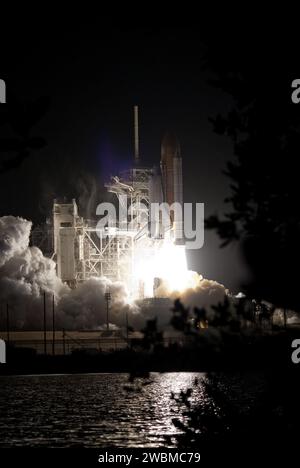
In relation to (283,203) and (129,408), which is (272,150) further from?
(129,408)

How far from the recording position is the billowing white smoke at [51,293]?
3846 inches

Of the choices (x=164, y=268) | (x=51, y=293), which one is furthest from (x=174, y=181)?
(x=51, y=293)

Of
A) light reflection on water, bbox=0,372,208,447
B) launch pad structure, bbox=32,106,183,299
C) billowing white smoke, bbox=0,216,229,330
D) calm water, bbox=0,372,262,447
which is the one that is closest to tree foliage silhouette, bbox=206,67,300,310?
calm water, bbox=0,372,262,447

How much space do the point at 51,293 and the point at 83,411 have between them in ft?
150

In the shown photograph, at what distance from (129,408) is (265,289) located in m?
47.6

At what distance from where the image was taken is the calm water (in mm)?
40406

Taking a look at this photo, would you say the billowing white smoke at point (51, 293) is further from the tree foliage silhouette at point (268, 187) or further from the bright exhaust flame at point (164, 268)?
the tree foliage silhouette at point (268, 187)

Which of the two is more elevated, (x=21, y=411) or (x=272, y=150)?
(x=272, y=150)

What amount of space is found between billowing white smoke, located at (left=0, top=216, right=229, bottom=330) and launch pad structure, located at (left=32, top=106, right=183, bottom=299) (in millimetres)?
3405

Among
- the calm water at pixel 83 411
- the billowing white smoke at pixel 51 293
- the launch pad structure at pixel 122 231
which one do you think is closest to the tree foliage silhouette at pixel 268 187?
the calm water at pixel 83 411

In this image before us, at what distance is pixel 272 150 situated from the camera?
9.78 metres

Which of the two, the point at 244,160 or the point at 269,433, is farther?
the point at 269,433

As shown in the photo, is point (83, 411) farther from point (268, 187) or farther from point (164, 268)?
point (164, 268)
